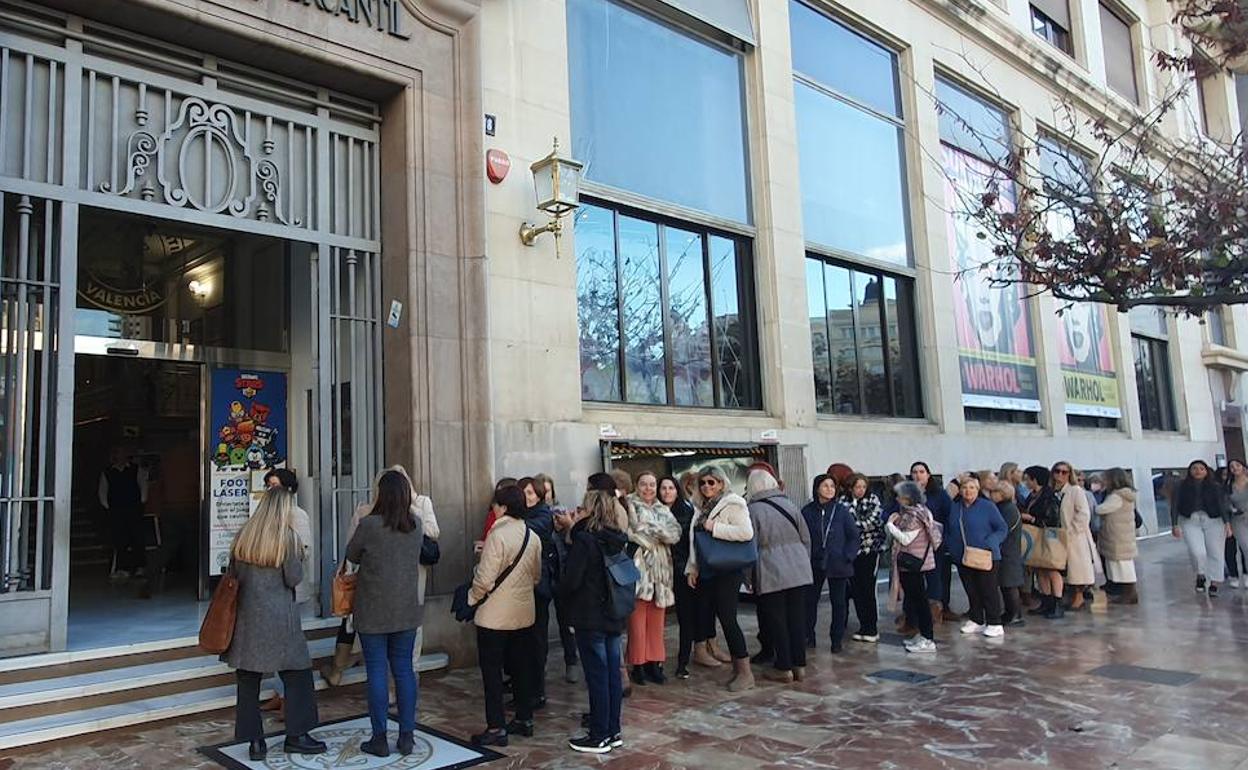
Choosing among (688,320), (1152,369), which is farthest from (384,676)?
(1152,369)

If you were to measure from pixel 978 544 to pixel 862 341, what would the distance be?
5204 millimetres

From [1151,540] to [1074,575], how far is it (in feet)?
35.6

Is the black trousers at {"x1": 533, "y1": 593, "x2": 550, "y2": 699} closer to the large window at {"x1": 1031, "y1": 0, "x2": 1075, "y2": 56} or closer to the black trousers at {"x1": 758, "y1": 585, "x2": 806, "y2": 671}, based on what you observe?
the black trousers at {"x1": 758, "y1": 585, "x2": 806, "y2": 671}

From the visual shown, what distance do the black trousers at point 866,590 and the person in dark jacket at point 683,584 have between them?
6.11ft

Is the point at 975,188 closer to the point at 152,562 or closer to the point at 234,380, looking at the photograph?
the point at 234,380

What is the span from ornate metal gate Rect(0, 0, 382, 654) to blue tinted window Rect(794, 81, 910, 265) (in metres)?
6.95

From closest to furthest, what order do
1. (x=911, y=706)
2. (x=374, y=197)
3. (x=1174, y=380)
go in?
1. (x=911, y=706)
2. (x=374, y=197)
3. (x=1174, y=380)

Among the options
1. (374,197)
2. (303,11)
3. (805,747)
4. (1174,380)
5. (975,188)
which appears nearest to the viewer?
(805,747)

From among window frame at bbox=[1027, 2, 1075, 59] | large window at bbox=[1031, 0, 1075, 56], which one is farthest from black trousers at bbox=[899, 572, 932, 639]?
large window at bbox=[1031, 0, 1075, 56]

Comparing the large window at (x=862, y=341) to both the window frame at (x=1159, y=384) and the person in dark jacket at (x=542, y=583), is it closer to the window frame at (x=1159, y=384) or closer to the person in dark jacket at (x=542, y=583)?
the person in dark jacket at (x=542, y=583)

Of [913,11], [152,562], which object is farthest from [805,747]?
[913,11]

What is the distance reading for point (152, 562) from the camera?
34.2 feet

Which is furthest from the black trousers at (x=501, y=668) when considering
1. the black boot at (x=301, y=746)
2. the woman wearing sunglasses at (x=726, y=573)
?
the woman wearing sunglasses at (x=726, y=573)

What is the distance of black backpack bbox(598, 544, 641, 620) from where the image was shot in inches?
212
